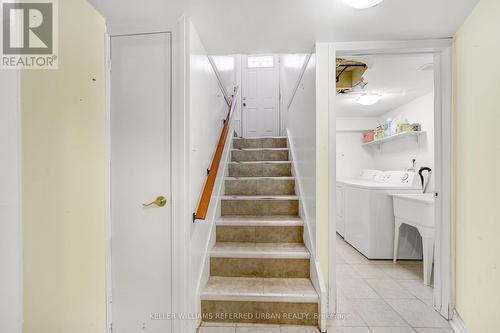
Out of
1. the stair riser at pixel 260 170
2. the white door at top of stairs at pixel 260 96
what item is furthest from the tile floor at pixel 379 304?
the white door at top of stairs at pixel 260 96

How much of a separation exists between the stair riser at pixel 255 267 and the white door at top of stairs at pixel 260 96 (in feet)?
10.4

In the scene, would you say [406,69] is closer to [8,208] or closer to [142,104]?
[142,104]

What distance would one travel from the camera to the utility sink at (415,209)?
226cm

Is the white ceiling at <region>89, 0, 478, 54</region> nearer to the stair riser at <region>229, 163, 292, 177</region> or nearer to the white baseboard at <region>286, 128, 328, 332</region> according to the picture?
the white baseboard at <region>286, 128, 328, 332</region>

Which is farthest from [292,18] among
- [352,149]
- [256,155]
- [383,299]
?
→ [352,149]

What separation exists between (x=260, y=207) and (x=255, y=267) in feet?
2.33

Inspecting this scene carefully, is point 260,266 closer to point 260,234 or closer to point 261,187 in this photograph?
point 260,234

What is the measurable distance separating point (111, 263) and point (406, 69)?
3234 millimetres

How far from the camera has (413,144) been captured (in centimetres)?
336

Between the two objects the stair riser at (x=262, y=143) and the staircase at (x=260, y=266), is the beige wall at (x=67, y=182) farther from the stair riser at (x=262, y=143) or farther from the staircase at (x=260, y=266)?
the stair riser at (x=262, y=143)

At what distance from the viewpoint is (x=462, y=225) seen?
167 centimetres

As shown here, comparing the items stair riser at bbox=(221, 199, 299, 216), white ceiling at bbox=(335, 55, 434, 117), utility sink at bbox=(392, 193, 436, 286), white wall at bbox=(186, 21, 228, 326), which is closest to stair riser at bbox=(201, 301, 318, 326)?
white wall at bbox=(186, 21, 228, 326)

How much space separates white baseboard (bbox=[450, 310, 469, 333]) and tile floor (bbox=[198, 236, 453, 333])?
36mm

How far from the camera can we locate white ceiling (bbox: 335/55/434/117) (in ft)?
7.48
